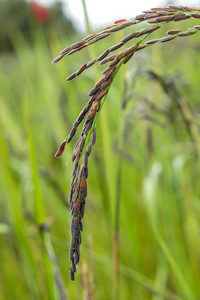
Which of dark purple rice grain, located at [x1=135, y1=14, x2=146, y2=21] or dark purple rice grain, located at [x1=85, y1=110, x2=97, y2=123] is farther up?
dark purple rice grain, located at [x1=135, y1=14, x2=146, y2=21]

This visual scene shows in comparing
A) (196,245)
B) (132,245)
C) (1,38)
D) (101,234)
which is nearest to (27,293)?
(101,234)

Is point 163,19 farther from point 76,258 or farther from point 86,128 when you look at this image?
point 76,258

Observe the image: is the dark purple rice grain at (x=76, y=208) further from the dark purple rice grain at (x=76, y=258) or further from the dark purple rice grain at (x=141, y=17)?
the dark purple rice grain at (x=141, y=17)

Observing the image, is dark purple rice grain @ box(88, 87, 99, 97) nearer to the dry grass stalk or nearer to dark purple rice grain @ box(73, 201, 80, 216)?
the dry grass stalk

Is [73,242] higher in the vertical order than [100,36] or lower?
lower

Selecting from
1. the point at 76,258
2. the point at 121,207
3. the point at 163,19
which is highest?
the point at 163,19

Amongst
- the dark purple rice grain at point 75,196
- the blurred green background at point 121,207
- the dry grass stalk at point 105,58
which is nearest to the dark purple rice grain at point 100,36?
the dry grass stalk at point 105,58

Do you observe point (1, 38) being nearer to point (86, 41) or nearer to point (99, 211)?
point (99, 211)

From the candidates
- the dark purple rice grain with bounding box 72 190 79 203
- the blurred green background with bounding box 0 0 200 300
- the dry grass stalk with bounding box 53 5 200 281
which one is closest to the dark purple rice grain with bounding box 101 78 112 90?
the dry grass stalk with bounding box 53 5 200 281

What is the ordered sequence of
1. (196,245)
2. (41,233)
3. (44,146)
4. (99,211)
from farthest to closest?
(44,146) → (99,211) → (196,245) → (41,233)

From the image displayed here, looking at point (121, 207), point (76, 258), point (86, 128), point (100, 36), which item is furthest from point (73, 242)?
point (121, 207)

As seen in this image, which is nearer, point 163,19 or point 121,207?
point 163,19
